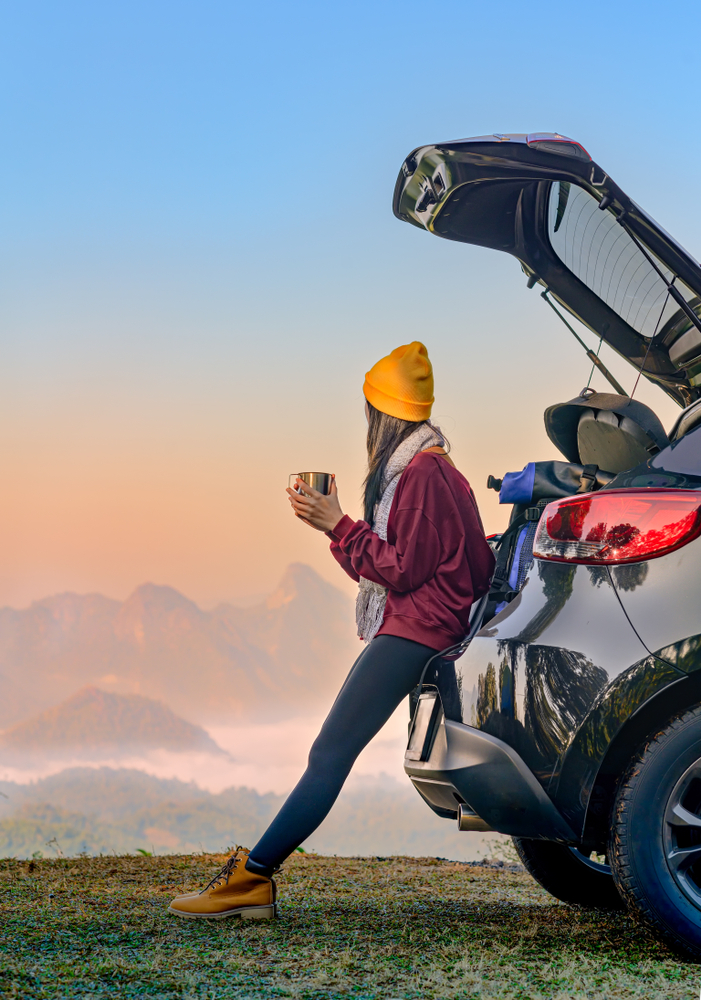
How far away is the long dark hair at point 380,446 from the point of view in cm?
345

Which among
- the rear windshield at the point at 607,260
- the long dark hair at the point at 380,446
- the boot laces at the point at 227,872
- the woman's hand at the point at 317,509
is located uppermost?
the rear windshield at the point at 607,260

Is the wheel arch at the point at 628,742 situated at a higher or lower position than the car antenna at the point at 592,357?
lower

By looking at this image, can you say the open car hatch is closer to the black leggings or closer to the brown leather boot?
the black leggings

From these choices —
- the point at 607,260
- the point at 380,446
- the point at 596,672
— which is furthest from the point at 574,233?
the point at 596,672

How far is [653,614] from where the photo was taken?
104 inches

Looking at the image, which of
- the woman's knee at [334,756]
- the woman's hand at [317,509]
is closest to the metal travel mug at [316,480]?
the woman's hand at [317,509]

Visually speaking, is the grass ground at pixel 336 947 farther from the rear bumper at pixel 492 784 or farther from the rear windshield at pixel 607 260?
the rear windshield at pixel 607 260

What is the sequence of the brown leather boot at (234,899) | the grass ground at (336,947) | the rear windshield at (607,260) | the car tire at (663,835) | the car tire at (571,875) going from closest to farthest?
the grass ground at (336,947)
the car tire at (663,835)
the brown leather boot at (234,899)
the rear windshield at (607,260)
the car tire at (571,875)

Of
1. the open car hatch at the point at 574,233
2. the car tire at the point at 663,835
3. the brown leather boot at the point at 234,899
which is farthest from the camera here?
the brown leather boot at the point at 234,899

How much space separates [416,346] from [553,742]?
156 cm

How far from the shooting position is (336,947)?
290 cm

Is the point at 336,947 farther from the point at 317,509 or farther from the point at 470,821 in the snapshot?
the point at 317,509

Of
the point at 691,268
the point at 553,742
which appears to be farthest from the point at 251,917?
the point at 691,268

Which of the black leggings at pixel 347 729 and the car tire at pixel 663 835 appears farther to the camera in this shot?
the black leggings at pixel 347 729
